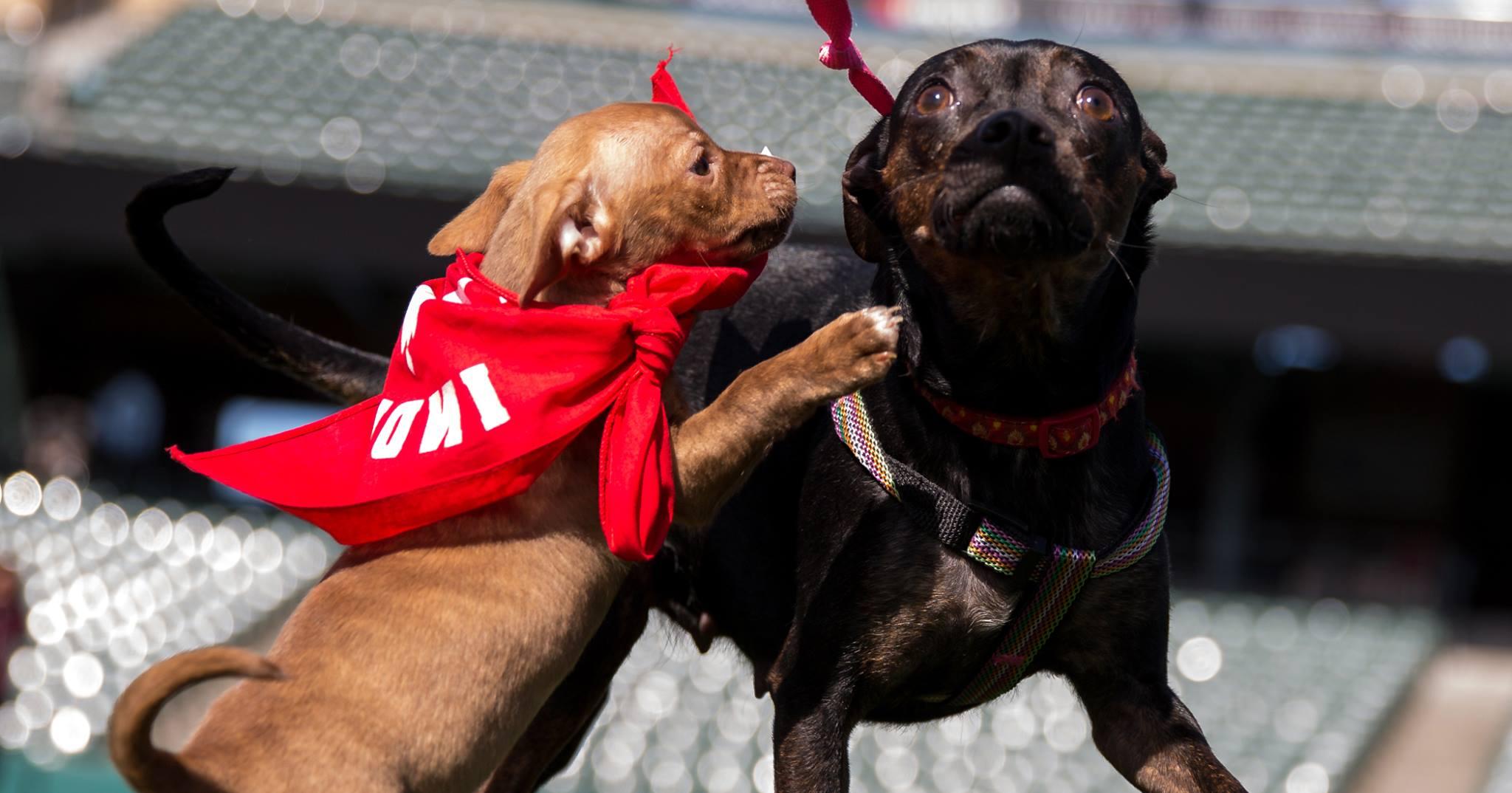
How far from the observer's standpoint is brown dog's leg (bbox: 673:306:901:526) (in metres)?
3.00

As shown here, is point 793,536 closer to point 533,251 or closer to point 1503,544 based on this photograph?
point 533,251

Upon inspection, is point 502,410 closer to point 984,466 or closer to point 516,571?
point 516,571

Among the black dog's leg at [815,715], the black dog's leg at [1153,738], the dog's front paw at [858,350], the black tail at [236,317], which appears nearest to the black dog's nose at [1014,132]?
the dog's front paw at [858,350]

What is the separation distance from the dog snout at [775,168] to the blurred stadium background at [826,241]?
7570 millimetres

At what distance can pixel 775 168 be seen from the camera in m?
3.53

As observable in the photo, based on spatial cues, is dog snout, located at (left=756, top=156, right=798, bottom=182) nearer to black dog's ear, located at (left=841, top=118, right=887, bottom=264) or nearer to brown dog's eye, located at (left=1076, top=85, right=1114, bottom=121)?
black dog's ear, located at (left=841, top=118, right=887, bottom=264)

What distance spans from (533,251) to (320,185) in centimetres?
1033

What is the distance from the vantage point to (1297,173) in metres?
14.3

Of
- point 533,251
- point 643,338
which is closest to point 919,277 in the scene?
point 643,338

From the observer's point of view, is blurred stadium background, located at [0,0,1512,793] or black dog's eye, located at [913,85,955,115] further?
blurred stadium background, located at [0,0,1512,793]

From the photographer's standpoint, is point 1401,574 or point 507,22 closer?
point 1401,574

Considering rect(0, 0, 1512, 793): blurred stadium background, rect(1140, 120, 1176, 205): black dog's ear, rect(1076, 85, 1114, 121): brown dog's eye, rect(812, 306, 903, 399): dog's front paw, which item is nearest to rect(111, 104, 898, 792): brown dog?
rect(812, 306, 903, 399): dog's front paw

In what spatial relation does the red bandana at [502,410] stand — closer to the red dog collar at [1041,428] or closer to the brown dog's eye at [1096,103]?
the red dog collar at [1041,428]

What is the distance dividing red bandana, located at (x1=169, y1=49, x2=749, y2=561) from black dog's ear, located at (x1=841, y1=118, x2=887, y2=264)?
0.31 meters
